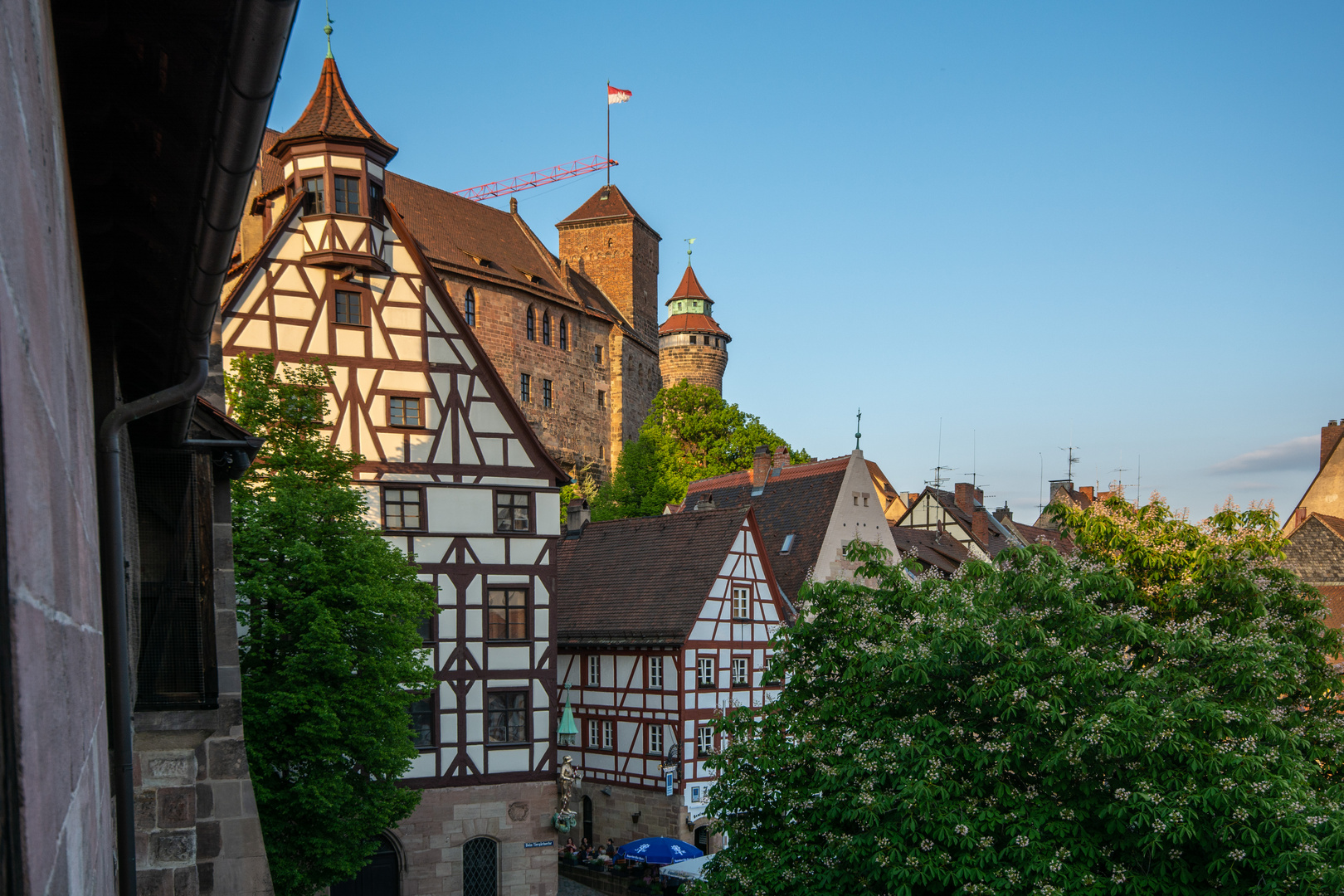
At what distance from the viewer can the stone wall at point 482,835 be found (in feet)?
80.3

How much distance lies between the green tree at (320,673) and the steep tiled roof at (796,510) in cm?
2038

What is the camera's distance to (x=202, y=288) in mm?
5422

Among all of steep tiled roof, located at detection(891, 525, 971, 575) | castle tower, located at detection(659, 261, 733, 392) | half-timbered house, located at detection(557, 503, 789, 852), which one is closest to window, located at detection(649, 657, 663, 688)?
half-timbered house, located at detection(557, 503, 789, 852)

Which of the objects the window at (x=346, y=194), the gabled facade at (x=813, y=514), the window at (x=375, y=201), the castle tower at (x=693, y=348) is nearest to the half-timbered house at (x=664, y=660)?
the gabled facade at (x=813, y=514)

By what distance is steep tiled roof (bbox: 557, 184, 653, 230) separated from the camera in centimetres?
8569

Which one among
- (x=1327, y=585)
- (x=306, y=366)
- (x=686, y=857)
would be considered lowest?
(x=686, y=857)

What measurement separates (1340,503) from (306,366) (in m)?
39.9

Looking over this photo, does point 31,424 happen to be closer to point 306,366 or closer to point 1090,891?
point 1090,891

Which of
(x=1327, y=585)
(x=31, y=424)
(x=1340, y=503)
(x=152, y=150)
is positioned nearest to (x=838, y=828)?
(x=152, y=150)

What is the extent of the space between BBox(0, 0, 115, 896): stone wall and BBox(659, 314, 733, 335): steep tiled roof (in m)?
91.1

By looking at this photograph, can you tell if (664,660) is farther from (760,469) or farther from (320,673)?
(760,469)

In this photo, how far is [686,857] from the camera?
88.7 ft

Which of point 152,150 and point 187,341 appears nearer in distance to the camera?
point 152,150

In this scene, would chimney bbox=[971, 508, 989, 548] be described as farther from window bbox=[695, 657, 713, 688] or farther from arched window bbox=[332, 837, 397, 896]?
arched window bbox=[332, 837, 397, 896]
